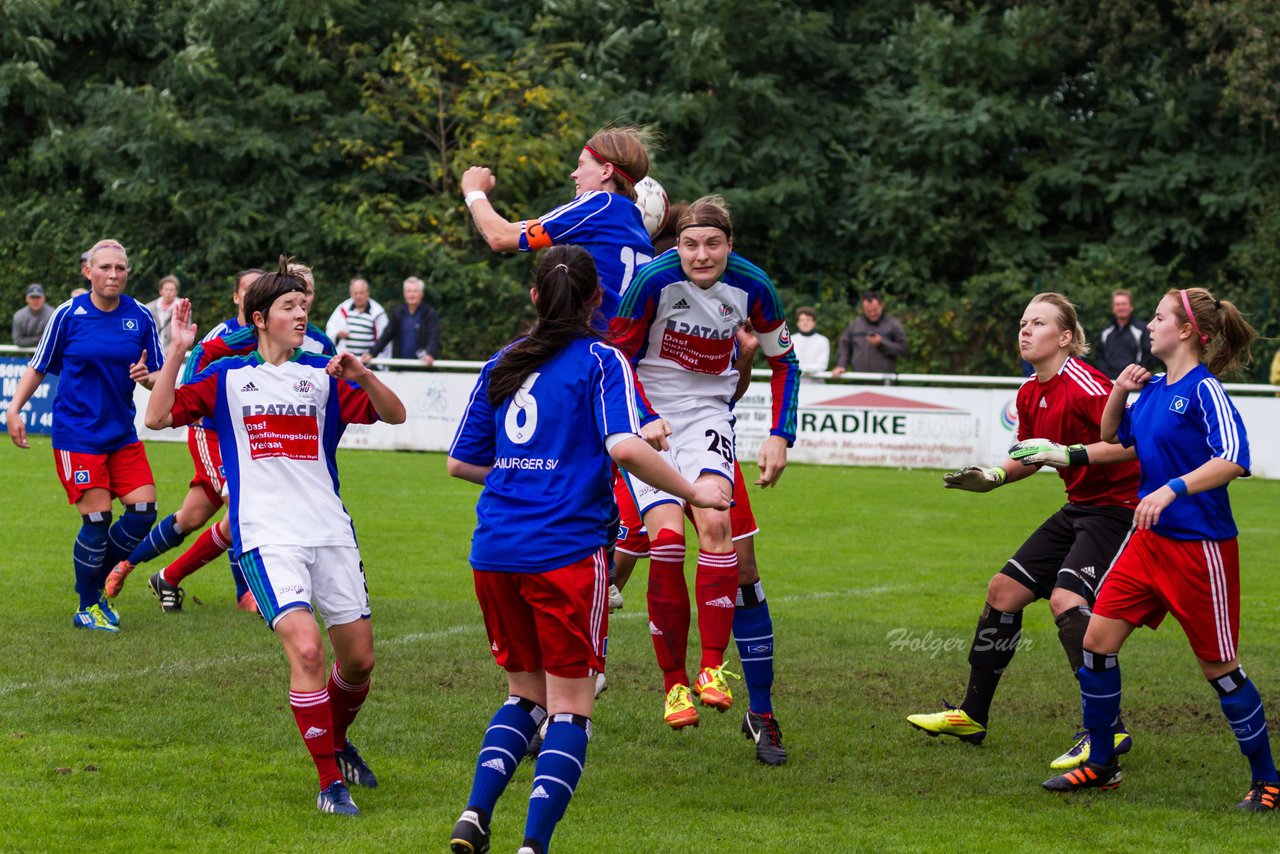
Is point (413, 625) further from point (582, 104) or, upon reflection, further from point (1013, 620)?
point (582, 104)

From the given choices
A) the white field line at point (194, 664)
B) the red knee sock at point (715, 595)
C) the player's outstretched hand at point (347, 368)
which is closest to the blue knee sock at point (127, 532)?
the white field line at point (194, 664)

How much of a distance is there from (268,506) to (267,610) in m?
0.38

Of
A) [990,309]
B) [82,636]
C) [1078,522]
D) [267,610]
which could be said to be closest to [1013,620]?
[1078,522]

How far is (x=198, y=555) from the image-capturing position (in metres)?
9.02

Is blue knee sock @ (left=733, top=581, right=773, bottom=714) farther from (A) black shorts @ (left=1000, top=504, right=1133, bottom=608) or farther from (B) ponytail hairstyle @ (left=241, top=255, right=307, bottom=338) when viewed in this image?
(B) ponytail hairstyle @ (left=241, top=255, right=307, bottom=338)

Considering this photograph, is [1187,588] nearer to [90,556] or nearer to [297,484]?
[297,484]

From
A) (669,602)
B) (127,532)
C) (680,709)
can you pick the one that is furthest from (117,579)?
(680,709)

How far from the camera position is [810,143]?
28219 millimetres

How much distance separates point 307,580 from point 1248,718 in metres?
3.44

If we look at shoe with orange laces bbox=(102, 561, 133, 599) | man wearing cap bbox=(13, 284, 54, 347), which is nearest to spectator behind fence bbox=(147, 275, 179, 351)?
man wearing cap bbox=(13, 284, 54, 347)

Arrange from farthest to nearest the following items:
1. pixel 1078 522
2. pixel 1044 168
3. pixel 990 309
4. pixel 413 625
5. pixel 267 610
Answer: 1. pixel 1044 168
2. pixel 990 309
3. pixel 413 625
4. pixel 1078 522
5. pixel 267 610

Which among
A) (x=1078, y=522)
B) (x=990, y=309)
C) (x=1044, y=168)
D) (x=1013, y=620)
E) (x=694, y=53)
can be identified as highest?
(x=694, y=53)

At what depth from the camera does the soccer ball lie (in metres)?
7.30

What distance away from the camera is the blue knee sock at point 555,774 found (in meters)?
4.40
